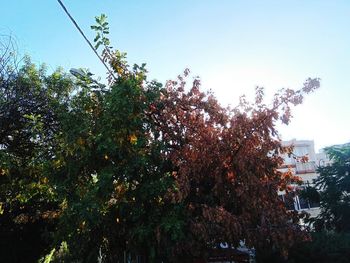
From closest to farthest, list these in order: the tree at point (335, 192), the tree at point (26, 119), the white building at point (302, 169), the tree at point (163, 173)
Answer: the tree at point (163, 173), the white building at point (302, 169), the tree at point (26, 119), the tree at point (335, 192)

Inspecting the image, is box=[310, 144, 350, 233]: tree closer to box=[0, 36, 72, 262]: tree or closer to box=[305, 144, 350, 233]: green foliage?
box=[305, 144, 350, 233]: green foliage

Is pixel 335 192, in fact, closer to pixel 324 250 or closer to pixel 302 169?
pixel 324 250

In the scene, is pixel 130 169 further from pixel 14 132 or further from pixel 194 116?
pixel 14 132

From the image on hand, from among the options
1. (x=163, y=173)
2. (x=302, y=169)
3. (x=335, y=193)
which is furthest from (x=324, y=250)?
(x=302, y=169)

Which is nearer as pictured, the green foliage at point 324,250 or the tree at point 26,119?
→ the green foliage at point 324,250

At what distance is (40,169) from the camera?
8922mm

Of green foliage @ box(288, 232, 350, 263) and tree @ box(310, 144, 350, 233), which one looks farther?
tree @ box(310, 144, 350, 233)

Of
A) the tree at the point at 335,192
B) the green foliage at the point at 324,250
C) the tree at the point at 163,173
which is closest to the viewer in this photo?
the tree at the point at 163,173

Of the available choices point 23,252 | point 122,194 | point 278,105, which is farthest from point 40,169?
point 23,252

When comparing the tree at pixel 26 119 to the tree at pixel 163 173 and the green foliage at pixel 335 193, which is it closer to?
the tree at pixel 163 173

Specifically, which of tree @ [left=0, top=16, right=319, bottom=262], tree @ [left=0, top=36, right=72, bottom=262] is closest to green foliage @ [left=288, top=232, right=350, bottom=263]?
tree @ [left=0, top=16, right=319, bottom=262]

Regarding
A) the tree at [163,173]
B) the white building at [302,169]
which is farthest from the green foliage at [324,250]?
the tree at [163,173]

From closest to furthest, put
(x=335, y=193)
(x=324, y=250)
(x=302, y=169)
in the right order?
(x=324, y=250)
(x=335, y=193)
(x=302, y=169)

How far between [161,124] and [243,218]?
9.70 feet
